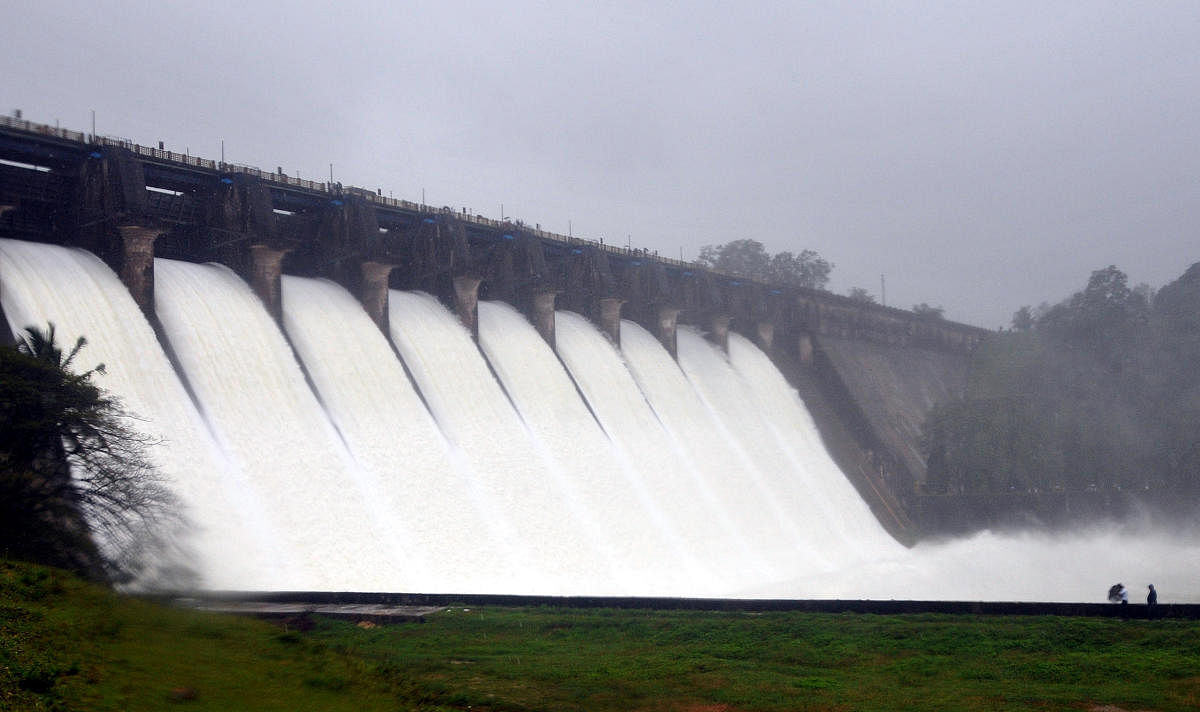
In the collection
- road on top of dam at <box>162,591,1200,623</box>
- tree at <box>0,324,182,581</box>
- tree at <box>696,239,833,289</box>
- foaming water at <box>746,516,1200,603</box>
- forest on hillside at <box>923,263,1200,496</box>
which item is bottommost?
foaming water at <box>746,516,1200,603</box>

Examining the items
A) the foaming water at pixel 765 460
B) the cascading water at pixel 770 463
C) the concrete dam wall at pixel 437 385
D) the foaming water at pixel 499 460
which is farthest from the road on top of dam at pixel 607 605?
the cascading water at pixel 770 463

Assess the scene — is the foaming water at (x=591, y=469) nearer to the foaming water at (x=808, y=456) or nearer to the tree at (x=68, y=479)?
the foaming water at (x=808, y=456)

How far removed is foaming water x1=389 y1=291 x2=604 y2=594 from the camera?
31.6 metres

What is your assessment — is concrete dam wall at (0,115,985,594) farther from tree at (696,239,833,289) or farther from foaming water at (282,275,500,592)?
tree at (696,239,833,289)

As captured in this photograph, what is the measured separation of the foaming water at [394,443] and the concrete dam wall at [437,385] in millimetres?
91

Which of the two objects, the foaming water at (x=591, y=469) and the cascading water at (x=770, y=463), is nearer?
the foaming water at (x=591, y=469)

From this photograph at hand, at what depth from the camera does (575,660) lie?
17.7m

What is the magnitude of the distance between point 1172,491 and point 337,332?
44988 mm

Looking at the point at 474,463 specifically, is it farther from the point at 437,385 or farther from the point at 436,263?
the point at 436,263

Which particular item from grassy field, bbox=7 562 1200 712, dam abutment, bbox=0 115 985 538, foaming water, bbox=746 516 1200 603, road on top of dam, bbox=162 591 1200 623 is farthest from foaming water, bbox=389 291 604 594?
grassy field, bbox=7 562 1200 712

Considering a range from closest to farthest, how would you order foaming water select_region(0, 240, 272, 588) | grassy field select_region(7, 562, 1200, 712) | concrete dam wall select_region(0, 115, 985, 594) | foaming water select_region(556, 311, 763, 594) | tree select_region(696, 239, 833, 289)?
grassy field select_region(7, 562, 1200, 712), foaming water select_region(0, 240, 272, 588), concrete dam wall select_region(0, 115, 985, 594), foaming water select_region(556, 311, 763, 594), tree select_region(696, 239, 833, 289)

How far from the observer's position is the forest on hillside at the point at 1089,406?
57875 mm

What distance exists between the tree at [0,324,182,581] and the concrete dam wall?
10.3 ft

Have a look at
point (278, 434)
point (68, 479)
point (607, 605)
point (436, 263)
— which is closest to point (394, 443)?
point (278, 434)
